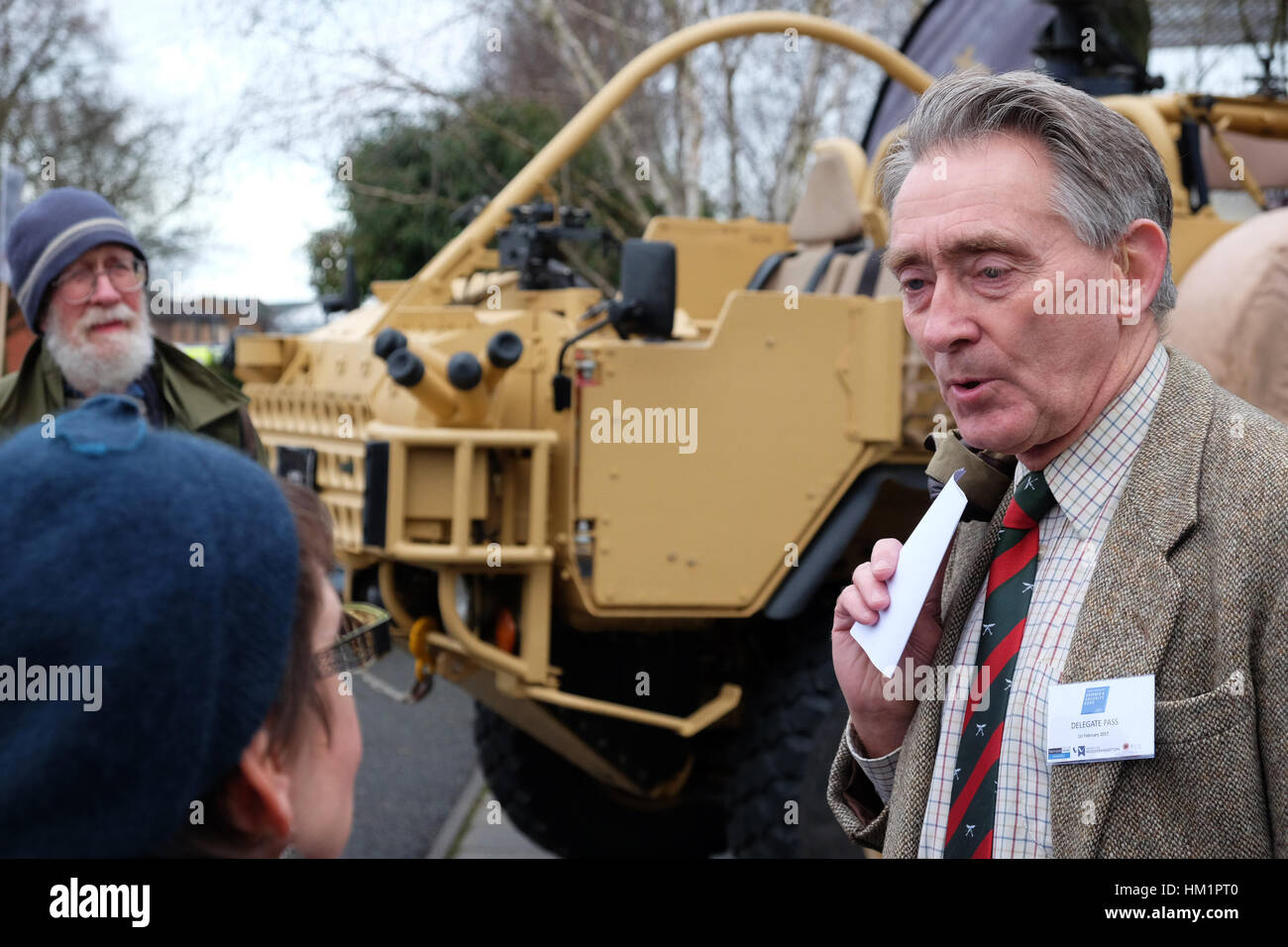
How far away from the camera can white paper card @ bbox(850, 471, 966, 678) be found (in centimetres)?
160

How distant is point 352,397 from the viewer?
4.66m

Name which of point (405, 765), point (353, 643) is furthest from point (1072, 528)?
point (405, 765)

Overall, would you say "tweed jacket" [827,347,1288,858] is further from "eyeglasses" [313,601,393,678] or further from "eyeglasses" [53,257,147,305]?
"eyeglasses" [53,257,147,305]

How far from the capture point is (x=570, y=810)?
18.5 ft

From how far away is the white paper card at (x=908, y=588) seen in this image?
63.0 inches

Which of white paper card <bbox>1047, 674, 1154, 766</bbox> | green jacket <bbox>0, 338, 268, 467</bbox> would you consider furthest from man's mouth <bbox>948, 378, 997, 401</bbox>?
green jacket <bbox>0, 338, 268, 467</bbox>

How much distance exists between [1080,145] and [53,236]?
2.48m

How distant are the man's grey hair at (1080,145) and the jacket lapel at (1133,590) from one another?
18cm

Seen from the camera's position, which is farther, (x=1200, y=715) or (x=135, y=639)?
(x=1200, y=715)

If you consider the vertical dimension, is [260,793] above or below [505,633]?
above

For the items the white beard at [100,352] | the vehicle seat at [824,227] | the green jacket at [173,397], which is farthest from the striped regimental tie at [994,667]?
the vehicle seat at [824,227]

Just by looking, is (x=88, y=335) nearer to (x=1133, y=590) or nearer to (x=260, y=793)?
(x=260, y=793)

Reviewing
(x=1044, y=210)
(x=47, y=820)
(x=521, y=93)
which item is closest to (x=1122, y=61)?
(x=1044, y=210)
